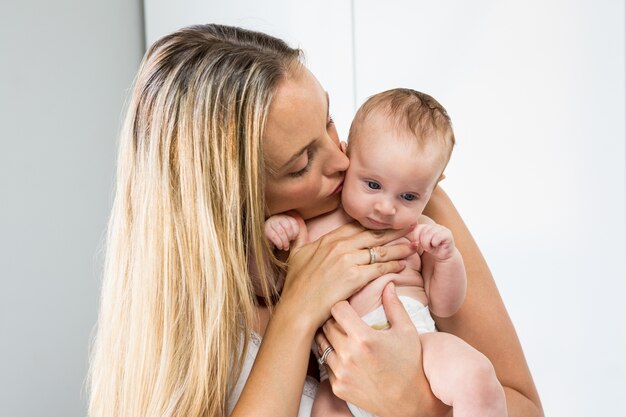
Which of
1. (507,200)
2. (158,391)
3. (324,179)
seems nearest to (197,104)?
(324,179)

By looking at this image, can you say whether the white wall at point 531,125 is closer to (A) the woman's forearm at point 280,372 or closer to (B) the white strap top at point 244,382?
(B) the white strap top at point 244,382

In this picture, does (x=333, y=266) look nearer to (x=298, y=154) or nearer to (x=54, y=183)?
(x=298, y=154)

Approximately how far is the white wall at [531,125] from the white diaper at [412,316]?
140cm

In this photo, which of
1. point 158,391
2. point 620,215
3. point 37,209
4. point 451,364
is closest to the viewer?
point 451,364

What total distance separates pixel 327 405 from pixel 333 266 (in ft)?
0.83

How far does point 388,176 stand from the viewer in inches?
47.3

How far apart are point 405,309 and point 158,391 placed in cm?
46

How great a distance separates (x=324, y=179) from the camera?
4.06ft

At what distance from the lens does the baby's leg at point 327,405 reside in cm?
123

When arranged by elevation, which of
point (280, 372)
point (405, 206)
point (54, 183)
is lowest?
point (280, 372)

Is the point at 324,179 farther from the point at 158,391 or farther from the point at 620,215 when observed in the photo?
the point at 620,215

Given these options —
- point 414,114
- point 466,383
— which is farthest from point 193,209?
point 466,383

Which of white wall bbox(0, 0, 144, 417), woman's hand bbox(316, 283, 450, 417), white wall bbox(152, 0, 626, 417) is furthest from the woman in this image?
white wall bbox(152, 0, 626, 417)

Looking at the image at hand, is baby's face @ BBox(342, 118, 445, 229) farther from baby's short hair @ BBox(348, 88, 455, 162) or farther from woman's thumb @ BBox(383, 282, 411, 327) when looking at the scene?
woman's thumb @ BBox(383, 282, 411, 327)
